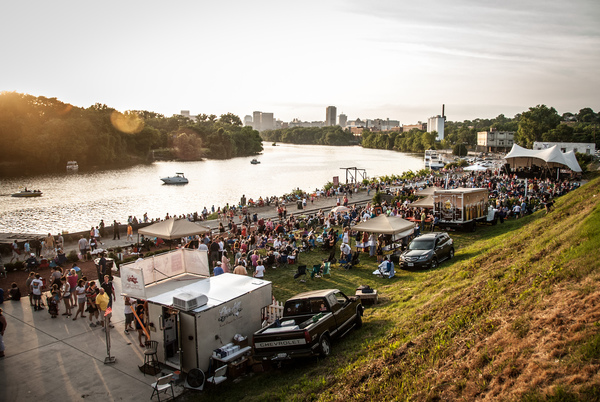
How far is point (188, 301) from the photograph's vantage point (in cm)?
889

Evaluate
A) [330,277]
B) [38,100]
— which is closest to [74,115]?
[38,100]

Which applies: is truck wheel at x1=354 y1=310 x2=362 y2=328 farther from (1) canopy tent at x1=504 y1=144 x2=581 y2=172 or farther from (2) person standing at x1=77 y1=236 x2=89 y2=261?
(1) canopy tent at x1=504 y1=144 x2=581 y2=172

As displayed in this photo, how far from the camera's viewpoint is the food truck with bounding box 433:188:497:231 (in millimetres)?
22922

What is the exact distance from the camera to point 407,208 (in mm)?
28219

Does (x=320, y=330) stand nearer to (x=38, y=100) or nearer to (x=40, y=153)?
(x=40, y=153)

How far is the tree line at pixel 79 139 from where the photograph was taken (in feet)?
264

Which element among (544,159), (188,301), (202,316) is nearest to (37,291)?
(188,301)

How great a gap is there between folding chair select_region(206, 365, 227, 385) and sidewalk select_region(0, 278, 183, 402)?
29.7 inches

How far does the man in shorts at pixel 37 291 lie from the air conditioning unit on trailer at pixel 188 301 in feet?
23.5

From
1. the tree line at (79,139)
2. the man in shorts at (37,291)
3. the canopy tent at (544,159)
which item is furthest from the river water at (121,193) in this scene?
the canopy tent at (544,159)

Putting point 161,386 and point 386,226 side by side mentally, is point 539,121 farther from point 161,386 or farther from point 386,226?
point 161,386

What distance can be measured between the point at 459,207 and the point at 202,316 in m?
18.2

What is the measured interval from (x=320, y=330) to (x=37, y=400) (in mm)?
6188

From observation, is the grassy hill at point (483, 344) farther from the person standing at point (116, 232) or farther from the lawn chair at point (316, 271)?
the person standing at point (116, 232)
